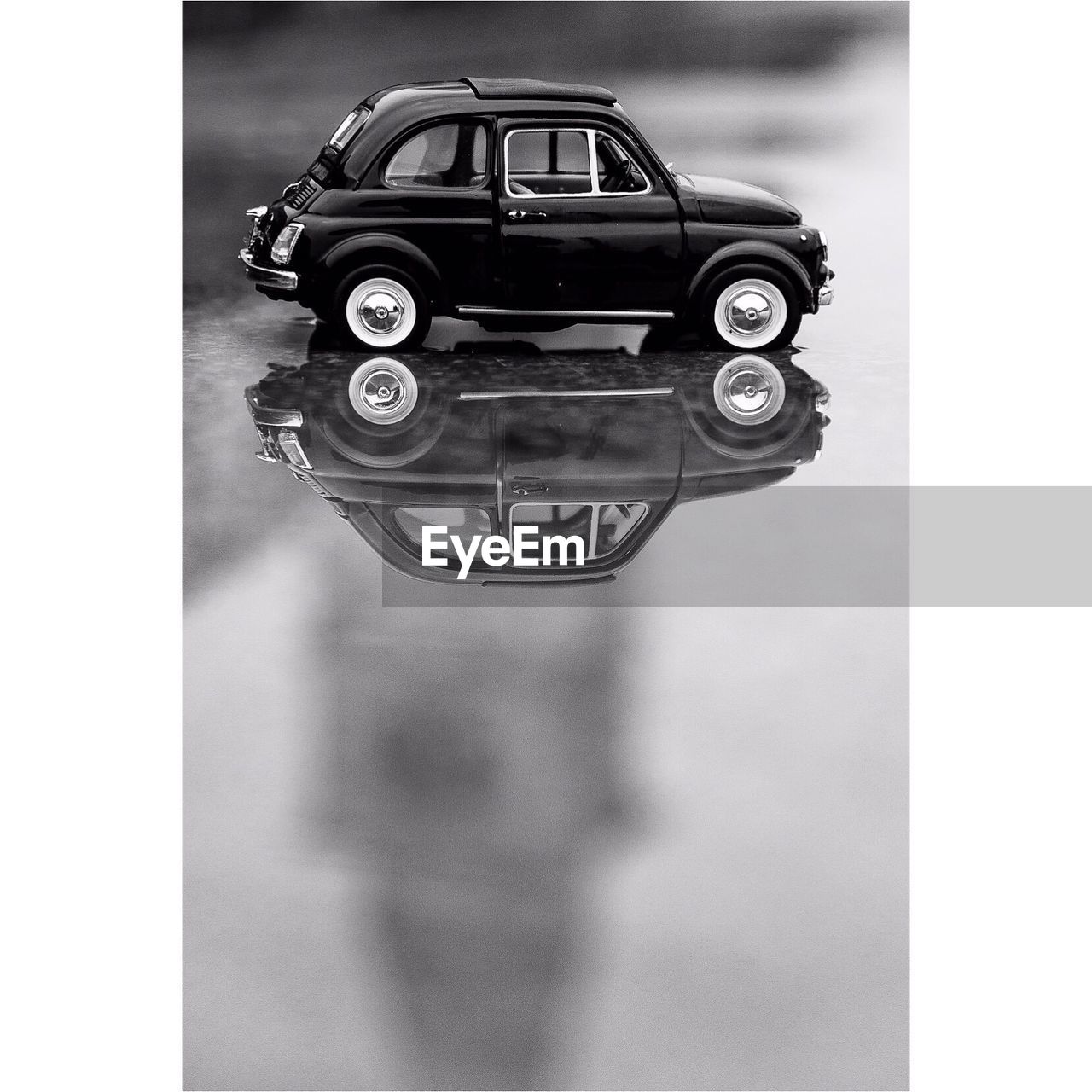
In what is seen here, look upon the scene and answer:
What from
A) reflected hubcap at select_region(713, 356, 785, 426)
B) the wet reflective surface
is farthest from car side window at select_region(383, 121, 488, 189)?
reflected hubcap at select_region(713, 356, 785, 426)

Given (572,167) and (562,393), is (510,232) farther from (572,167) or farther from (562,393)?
(562,393)

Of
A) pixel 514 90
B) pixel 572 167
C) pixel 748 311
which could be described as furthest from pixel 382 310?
pixel 748 311

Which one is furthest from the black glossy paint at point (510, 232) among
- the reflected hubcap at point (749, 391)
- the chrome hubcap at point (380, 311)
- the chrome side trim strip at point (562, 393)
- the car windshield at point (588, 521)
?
the car windshield at point (588, 521)

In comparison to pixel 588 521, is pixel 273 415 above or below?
above

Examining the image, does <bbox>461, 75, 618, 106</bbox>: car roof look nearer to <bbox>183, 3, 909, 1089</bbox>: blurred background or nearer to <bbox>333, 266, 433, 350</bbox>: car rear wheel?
<bbox>333, 266, 433, 350</bbox>: car rear wheel

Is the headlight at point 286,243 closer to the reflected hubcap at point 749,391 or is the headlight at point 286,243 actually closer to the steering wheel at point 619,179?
the steering wheel at point 619,179

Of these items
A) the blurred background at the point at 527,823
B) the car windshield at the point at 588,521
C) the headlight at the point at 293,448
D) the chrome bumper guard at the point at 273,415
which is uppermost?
the chrome bumper guard at the point at 273,415
